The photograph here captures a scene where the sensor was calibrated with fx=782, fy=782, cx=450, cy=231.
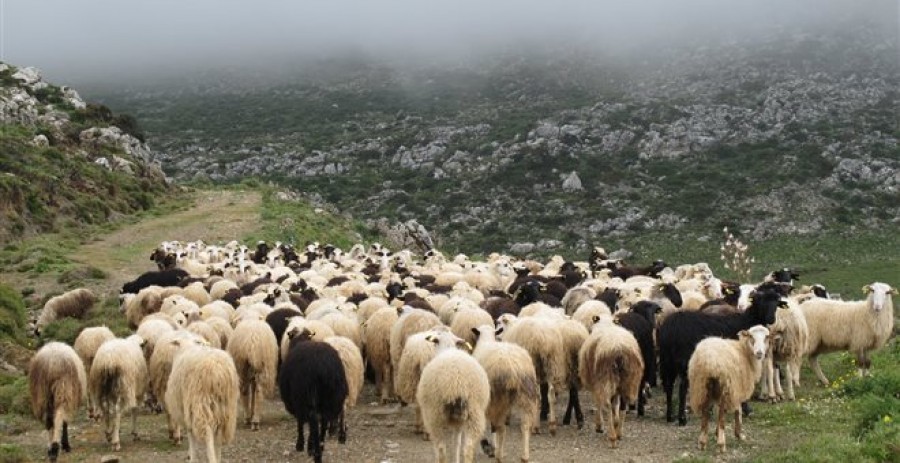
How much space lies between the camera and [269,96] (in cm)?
11544

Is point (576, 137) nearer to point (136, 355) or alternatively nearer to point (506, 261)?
point (506, 261)

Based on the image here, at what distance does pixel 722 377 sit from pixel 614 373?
156 centimetres

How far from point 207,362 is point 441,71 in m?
114

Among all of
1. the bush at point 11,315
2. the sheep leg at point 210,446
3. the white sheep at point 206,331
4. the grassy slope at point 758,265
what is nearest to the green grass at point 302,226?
the grassy slope at point 758,265

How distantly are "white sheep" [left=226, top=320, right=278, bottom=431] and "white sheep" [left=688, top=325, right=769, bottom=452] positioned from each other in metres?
6.90

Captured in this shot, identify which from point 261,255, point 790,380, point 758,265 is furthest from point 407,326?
point 758,265

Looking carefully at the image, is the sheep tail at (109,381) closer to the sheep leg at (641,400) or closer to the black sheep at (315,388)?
the black sheep at (315,388)

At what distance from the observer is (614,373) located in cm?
1196

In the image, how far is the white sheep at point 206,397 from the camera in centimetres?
1031

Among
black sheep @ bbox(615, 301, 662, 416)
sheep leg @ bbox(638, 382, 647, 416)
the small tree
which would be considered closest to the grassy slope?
sheep leg @ bbox(638, 382, 647, 416)

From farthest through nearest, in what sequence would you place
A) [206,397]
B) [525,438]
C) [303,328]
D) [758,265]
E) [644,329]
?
1. [758,265]
2. [644,329]
3. [303,328]
4. [525,438]
5. [206,397]

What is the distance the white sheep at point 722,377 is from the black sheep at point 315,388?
526 cm

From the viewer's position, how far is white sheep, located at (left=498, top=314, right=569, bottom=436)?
1292cm

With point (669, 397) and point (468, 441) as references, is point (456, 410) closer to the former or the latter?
point (468, 441)
